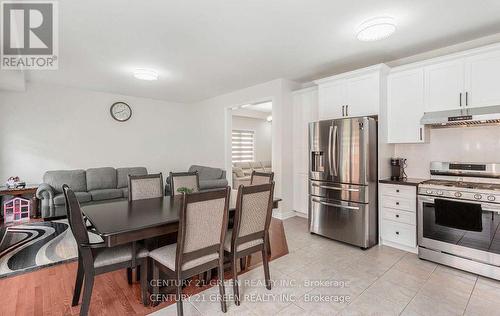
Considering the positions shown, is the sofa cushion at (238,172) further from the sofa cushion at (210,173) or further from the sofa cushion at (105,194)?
the sofa cushion at (105,194)

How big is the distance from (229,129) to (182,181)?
2868mm

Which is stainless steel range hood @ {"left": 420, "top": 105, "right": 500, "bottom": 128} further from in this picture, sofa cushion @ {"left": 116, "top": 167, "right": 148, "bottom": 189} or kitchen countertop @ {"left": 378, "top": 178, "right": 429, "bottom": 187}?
sofa cushion @ {"left": 116, "top": 167, "right": 148, "bottom": 189}

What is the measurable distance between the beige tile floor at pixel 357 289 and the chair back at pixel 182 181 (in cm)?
131

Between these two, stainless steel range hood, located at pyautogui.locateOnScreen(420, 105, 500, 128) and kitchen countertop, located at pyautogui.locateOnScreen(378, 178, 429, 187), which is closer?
stainless steel range hood, located at pyautogui.locateOnScreen(420, 105, 500, 128)

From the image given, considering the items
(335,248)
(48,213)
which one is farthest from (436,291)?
(48,213)

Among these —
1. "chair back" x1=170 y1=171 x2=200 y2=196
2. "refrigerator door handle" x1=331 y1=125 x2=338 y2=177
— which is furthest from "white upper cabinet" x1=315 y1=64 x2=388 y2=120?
"chair back" x1=170 y1=171 x2=200 y2=196

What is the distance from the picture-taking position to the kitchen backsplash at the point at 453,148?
2793 mm

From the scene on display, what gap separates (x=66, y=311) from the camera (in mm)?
1908

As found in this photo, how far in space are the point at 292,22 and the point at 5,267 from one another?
399 centimetres

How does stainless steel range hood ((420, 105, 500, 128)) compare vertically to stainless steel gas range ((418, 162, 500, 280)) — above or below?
above

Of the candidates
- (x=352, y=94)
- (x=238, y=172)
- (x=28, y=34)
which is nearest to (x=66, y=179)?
(x=28, y=34)

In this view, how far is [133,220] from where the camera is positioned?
1.91 metres

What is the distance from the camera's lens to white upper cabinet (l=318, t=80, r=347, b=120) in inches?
143

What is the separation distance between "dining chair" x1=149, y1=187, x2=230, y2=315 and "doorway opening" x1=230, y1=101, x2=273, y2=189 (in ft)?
18.4
